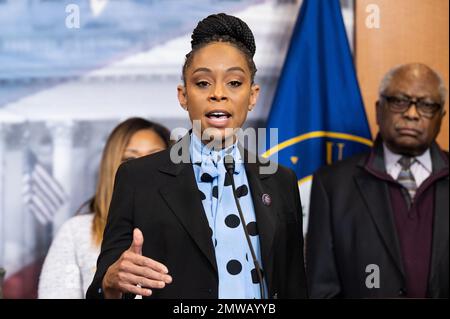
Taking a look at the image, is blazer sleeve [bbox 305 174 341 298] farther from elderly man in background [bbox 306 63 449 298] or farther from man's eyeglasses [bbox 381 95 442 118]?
man's eyeglasses [bbox 381 95 442 118]

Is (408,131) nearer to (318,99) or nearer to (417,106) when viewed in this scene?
(417,106)

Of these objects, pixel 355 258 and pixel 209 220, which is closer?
pixel 209 220

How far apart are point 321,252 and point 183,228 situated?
54.2 inches

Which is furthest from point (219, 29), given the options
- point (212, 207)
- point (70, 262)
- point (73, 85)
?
point (73, 85)

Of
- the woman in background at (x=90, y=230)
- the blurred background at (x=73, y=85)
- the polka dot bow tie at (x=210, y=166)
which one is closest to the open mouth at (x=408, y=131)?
the blurred background at (x=73, y=85)

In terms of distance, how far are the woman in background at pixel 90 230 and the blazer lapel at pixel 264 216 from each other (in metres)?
1.29

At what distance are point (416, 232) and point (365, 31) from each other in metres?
0.97

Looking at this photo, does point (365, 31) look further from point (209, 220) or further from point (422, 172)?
point (209, 220)

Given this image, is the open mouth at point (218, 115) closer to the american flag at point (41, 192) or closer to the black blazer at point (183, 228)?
the black blazer at point (183, 228)

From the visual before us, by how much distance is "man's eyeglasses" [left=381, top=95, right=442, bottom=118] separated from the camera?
2.67 meters

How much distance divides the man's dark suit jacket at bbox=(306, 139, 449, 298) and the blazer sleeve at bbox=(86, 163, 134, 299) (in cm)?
133

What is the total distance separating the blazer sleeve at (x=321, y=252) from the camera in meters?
2.53
